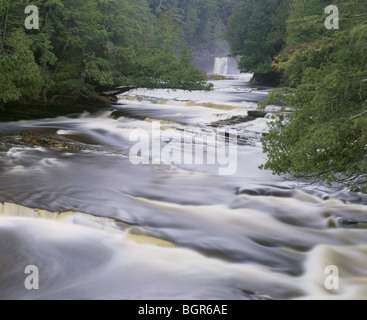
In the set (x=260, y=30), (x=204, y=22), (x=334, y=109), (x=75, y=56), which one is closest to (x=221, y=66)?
(x=204, y=22)

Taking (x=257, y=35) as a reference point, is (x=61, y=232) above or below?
below

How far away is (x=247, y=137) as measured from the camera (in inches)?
534

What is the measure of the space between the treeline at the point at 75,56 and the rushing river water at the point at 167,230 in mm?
4303

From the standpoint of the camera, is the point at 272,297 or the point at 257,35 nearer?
the point at 272,297

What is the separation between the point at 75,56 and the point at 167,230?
1422 cm

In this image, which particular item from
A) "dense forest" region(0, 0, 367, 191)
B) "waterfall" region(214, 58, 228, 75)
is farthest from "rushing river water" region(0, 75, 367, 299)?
"waterfall" region(214, 58, 228, 75)

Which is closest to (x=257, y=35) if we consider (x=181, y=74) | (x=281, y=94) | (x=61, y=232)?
(x=181, y=74)

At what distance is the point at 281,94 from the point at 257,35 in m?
29.0

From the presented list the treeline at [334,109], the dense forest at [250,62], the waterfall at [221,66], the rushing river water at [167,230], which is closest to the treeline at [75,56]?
the dense forest at [250,62]

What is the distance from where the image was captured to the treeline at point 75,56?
14246mm

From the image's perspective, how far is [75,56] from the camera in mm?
18719

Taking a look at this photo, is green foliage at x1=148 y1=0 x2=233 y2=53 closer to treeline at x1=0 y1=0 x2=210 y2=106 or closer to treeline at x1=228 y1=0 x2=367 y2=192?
treeline at x1=0 y1=0 x2=210 y2=106

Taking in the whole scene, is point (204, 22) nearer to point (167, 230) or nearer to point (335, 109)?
point (335, 109)
